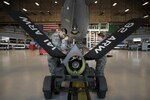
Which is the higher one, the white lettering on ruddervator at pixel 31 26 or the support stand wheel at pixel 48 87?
the white lettering on ruddervator at pixel 31 26

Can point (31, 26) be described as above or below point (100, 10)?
below

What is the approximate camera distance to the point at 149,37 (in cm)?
3531

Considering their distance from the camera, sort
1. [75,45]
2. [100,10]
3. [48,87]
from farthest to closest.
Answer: [100,10], [48,87], [75,45]

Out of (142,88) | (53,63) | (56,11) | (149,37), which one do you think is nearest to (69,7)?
(53,63)

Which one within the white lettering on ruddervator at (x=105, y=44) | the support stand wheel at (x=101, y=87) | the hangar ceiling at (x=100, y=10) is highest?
the hangar ceiling at (x=100, y=10)

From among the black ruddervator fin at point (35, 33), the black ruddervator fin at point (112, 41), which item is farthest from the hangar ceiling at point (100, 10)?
the black ruddervator fin at point (112, 41)

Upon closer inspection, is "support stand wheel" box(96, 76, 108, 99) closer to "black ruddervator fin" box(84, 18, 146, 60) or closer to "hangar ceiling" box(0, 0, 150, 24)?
"black ruddervator fin" box(84, 18, 146, 60)

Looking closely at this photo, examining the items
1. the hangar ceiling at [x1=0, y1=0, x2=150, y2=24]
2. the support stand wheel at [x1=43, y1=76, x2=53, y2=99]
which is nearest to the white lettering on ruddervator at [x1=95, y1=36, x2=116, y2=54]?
the support stand wheel at [x1=43, y1=76, x2=53, y2=99]

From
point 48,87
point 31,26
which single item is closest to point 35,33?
point 31,26

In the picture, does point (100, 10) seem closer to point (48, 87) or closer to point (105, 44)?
point (105, 44)

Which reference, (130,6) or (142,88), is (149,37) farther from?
(142,88)

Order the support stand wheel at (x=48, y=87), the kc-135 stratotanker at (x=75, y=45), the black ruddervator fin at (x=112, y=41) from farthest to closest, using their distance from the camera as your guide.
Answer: the support stand wheel at (x=48, y=87), the black ruddervator fin at (x=112, y=41), the kc-135 stratotanker at (x=75, y=45)

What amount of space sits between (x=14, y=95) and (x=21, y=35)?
34893mm

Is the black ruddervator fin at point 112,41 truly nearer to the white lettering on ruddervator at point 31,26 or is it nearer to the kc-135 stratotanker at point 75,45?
the kc-135 stratotanker at point 75,45
